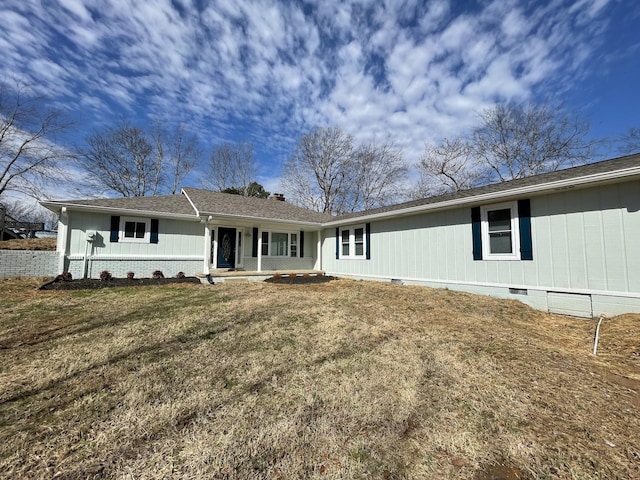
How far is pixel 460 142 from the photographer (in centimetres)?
2127

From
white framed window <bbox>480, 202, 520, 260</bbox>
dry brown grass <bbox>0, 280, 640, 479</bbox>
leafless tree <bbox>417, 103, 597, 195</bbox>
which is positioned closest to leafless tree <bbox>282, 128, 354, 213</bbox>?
leafless tree <bbox>417, 103, 597, 195</bbox>

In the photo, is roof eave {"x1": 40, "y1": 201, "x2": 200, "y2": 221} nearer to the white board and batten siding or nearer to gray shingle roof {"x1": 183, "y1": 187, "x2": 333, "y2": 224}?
gray shingle roof {"x1": 183, "y1": 187, "x2": 333, "y2": 224}

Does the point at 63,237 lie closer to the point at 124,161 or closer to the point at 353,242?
the point at 353,242

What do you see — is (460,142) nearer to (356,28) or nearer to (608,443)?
(356,28)

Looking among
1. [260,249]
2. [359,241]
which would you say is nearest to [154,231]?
[260,249]

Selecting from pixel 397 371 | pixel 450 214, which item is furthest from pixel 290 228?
pixel 397 371

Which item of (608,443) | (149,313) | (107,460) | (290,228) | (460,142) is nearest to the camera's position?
(107,460)

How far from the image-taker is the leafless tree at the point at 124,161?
73.7ft

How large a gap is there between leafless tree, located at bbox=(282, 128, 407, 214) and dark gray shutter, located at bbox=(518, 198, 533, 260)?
19.6 m

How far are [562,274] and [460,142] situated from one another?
1829cm

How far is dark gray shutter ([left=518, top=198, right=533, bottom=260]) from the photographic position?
6.59 meters

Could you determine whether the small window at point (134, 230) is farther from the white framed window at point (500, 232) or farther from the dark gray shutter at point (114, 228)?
the white framed window at point (500, 232)

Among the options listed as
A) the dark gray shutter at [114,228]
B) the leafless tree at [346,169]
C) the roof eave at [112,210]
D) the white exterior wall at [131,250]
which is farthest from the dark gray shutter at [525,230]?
the leafless tree at [346,169]

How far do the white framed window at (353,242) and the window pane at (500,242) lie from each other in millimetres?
4719
